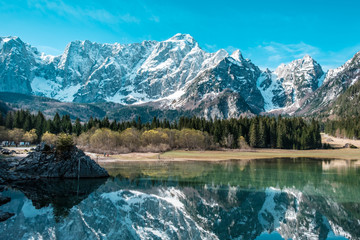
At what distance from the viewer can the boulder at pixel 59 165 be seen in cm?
5381

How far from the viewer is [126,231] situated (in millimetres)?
24531

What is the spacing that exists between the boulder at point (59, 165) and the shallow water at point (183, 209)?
15.2 ft

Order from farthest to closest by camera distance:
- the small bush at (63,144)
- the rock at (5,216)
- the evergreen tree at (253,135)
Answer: the evergreen tree at (253,135) < the small bush at (63,144) < the rock at (5,216)

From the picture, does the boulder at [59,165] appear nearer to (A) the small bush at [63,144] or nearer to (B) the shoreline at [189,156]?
(A) the small bush at [63,144]

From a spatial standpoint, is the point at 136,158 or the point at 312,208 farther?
the point at 136,158

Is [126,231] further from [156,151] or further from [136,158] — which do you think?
[156,151]

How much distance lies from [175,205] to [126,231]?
33.0ft

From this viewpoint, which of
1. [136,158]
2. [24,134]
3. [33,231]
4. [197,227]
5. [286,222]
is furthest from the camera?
[24,134]

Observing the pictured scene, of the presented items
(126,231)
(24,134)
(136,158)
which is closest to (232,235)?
(126,231)

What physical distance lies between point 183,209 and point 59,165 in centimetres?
3318

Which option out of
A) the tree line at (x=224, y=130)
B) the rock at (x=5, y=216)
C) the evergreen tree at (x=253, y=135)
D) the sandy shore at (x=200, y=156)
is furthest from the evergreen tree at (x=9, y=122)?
the rock at (x=5, y=216)

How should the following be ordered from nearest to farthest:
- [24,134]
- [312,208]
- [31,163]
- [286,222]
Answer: [286,222] < [312,208] < [31,163] < [24,134]

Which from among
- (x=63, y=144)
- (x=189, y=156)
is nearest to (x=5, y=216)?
(x=63, y=144)

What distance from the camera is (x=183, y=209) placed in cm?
3200
